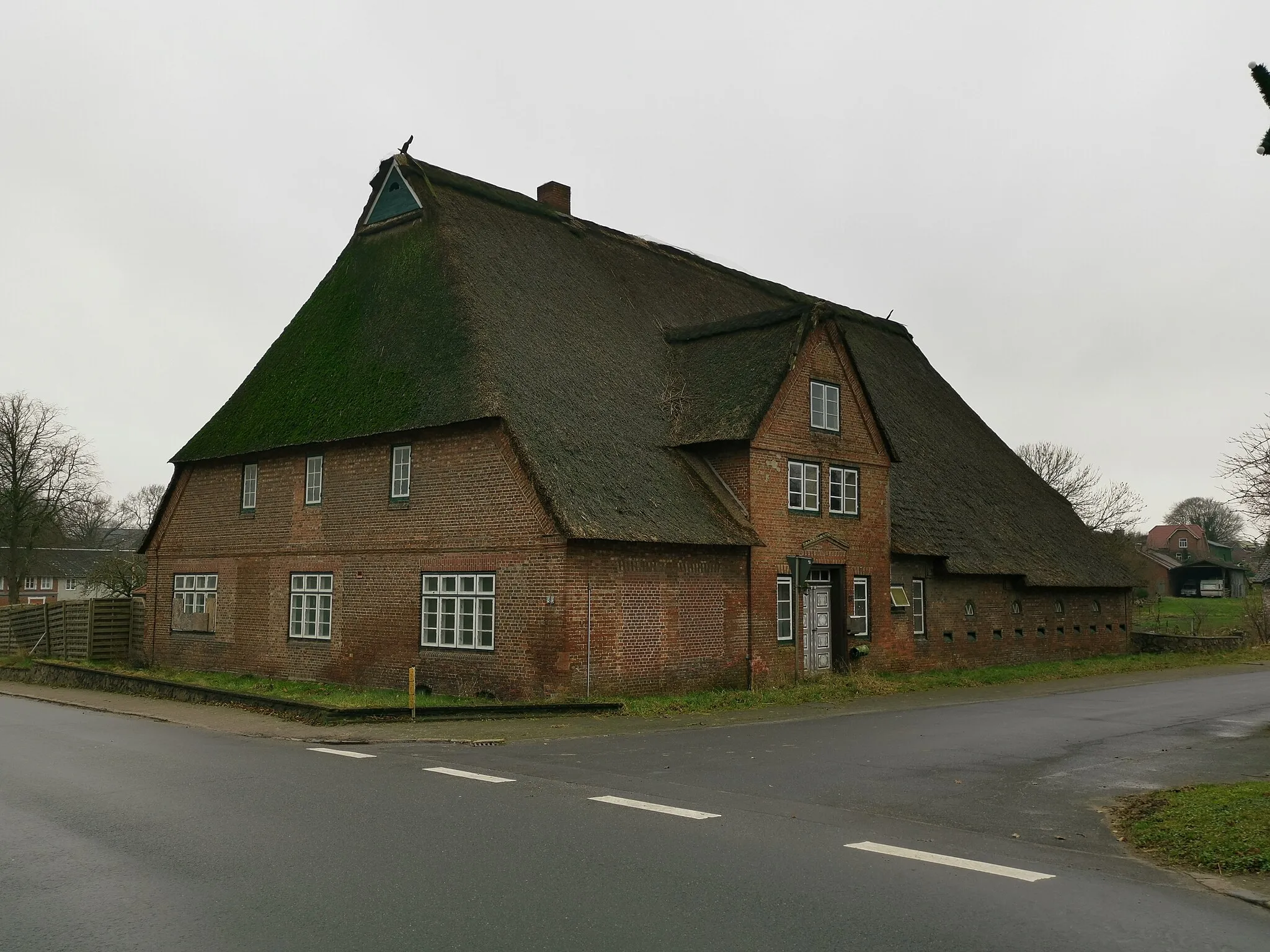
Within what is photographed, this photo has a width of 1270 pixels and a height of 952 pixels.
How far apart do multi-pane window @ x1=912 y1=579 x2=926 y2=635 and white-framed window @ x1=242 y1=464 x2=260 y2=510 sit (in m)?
15.8

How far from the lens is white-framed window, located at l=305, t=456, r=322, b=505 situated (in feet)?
77.8

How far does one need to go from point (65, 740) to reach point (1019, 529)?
25.7 metres

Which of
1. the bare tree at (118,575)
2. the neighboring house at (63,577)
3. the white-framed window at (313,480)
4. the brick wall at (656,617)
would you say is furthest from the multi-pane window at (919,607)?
the neighboring house at (63,577)

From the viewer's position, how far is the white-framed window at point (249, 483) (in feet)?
83.7

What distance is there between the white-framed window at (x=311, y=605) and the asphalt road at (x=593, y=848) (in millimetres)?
8678

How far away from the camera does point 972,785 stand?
10.9 meters

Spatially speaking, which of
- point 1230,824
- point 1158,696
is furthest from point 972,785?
point 1158,696

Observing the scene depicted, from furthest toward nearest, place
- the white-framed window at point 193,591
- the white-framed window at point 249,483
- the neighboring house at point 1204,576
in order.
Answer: the neighboring house at point 1204,576, the white-framed window at point 193,591, the white-framed window at point 249,483

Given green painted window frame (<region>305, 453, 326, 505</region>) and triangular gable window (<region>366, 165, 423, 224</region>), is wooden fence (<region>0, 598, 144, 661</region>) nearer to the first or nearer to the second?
green painted window frame (<region>305, 453, 326, 505</region>)

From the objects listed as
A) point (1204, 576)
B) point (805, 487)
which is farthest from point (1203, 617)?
point (1204, 576)

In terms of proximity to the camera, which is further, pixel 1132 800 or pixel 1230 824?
pixel 1132 800

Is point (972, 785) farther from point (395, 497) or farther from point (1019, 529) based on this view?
point (1019, 529)

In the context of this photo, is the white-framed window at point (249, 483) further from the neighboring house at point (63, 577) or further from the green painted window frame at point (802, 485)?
the neighboring house at point (63, 577)

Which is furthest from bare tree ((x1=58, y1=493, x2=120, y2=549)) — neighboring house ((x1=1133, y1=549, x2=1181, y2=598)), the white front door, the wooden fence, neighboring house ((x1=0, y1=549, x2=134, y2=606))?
neighboring house ((x1=1133, y1=549, x2=1181, y2=598))
